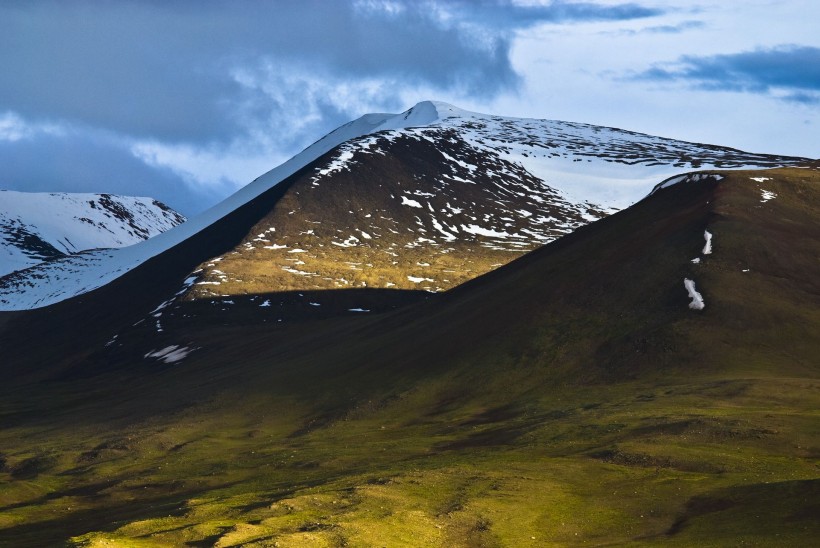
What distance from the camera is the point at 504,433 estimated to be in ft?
365

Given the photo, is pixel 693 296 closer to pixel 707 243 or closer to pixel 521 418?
pixel 707 243

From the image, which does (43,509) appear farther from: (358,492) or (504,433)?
(504,433)

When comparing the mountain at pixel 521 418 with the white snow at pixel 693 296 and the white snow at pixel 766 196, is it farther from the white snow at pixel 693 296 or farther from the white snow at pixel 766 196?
the white snow at pixel 766 196

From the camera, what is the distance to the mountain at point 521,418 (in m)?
74.4

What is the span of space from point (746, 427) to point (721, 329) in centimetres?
3942

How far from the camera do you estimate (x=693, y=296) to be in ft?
463

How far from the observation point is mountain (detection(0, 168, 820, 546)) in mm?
74375

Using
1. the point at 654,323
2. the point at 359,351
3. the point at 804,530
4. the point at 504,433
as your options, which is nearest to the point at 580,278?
the point at 654,323

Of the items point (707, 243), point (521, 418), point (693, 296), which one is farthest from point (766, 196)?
point (521, 418)

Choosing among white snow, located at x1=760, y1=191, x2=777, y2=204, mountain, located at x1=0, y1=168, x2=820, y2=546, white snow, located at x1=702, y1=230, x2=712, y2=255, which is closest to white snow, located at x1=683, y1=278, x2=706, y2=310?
mountain, located at x1=0, y1=168, x2=820, y2=546

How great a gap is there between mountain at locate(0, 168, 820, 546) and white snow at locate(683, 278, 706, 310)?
2.45ft

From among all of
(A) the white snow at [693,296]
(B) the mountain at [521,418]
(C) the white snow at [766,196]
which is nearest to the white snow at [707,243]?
(B) the mountain at [521,418]

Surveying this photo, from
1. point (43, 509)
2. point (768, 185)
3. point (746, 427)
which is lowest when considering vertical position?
point (43, 509)

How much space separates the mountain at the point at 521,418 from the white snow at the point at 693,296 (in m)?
0.75
